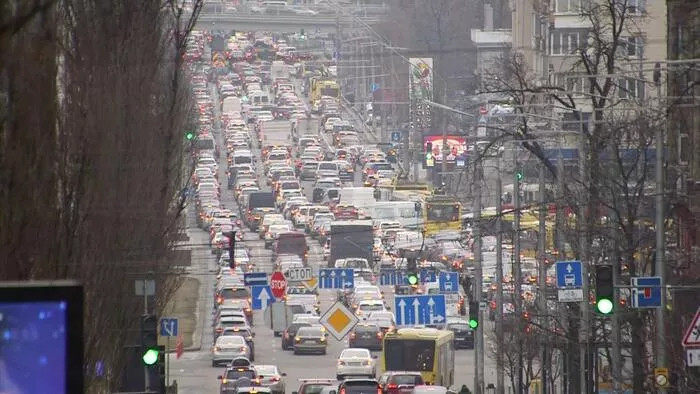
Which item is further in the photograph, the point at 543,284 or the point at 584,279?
the point at 543,284

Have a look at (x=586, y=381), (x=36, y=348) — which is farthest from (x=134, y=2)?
(x=36, y=348)

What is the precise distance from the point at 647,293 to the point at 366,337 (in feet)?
109

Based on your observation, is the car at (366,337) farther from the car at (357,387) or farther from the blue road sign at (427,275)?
the car at (357,387)

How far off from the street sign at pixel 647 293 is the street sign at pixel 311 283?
33998 mm

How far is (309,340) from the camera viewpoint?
65.6 metres

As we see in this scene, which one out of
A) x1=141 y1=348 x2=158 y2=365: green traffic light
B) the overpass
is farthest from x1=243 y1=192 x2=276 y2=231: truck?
the overpass

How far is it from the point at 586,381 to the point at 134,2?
1184 cm

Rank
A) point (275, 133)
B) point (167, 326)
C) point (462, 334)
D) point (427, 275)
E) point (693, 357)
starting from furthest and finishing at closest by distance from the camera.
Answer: point (275, 133) → point (462, 334) → point (427, 275) → point (167, 326) → point (693, 357)

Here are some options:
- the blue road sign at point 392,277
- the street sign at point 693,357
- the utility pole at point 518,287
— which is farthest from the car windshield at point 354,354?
the street sign at point 693,357

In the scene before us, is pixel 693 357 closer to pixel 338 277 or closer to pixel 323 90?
pixel 338 277

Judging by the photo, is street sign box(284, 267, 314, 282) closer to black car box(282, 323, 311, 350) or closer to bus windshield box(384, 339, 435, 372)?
black car box(282, 323, 311, 350)

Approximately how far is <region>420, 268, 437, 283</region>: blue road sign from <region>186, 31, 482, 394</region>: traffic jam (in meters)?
0.13

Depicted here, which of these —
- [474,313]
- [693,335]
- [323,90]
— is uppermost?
[323,90]

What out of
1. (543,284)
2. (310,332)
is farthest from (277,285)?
(543,284)
